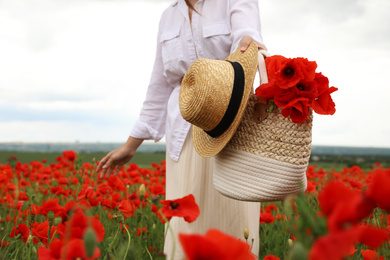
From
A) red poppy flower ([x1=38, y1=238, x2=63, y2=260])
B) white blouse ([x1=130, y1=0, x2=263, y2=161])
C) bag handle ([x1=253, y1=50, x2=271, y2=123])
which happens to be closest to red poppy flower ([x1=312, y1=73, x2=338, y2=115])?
bag handle ([x1=253, y1=50, x2=271, y2=123])

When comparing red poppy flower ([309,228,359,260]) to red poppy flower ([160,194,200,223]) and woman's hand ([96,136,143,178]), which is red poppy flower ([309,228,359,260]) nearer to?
red poppy flower ([160,194,200,223])

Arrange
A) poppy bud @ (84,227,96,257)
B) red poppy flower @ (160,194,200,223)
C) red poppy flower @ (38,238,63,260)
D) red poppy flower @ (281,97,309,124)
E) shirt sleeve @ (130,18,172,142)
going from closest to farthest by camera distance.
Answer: poppy bud @ (84,227,96,257), red poppy flower @ (38,238,63,260), red poppy flower @ (160,194,200,223), red poppy flower @ (281,97,309,124), shirt sleeve @ (130,18,172,142)

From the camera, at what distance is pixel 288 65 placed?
1.03 m

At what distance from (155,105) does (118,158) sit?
31 centimetres

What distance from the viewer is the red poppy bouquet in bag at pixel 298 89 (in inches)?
40.1

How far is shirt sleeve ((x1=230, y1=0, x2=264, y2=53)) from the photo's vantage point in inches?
56.4

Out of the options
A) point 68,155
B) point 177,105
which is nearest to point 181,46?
point 177,105

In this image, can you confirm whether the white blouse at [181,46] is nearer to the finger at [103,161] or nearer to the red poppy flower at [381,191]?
the finger at [103,161]

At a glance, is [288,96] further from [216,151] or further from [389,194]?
[389,194]

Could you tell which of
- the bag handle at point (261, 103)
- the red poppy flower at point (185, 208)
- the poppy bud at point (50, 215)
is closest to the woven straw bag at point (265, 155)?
the bag handle at point (261, 103)

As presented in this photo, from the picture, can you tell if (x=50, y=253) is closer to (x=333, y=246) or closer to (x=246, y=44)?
(x=333, y=246)

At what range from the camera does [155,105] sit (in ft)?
6.30

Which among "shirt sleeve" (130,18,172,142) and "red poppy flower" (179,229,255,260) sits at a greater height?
"shirt sleeve" (130,18,172,142)

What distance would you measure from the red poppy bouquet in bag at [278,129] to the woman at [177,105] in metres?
0.26
